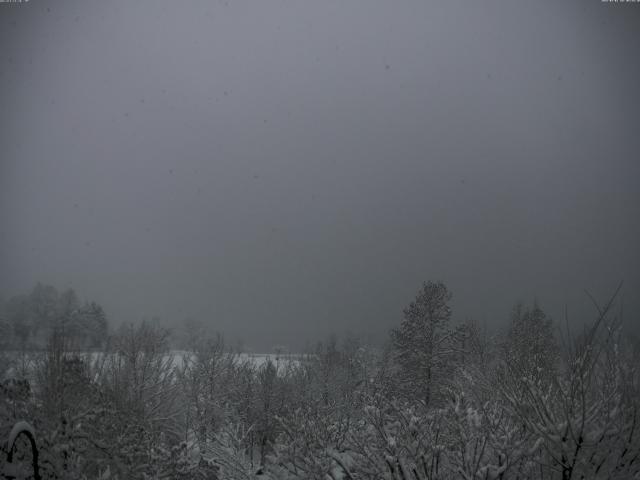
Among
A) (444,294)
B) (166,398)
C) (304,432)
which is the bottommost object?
(166,398)

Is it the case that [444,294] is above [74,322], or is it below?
above

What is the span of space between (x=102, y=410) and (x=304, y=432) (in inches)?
245

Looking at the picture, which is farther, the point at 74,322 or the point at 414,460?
the point at 74,322

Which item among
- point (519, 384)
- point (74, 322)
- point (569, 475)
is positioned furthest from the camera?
point (74, 322)

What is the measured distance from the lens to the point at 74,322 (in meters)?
66.1

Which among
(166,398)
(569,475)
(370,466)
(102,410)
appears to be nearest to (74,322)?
(166,398)

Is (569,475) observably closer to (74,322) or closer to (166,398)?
(166,398)

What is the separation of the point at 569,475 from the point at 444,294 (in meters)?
19.0

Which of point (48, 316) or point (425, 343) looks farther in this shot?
point (48, 316)

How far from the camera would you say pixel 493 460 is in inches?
324

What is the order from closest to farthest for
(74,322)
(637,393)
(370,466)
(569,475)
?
(569,475) < (637,393) < (370,466) < (74,322)

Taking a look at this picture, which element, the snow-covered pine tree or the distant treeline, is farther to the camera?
the distant treeline

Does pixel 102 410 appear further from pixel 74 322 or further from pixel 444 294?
pixel 74 322

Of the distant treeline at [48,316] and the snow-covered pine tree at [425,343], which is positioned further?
the distant treeline at [48,316]
